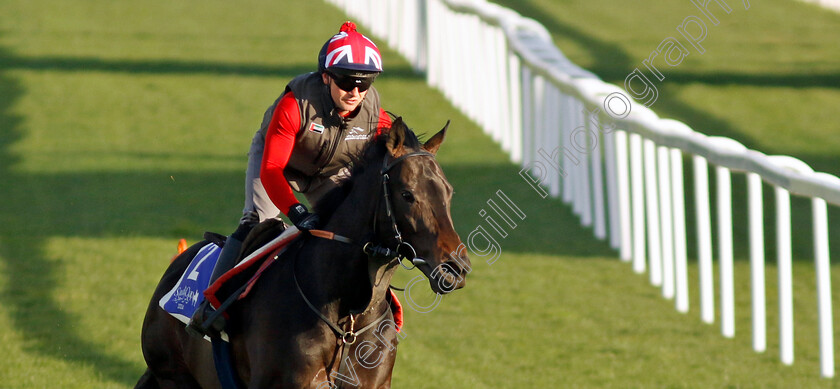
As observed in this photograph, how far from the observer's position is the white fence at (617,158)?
654 cm

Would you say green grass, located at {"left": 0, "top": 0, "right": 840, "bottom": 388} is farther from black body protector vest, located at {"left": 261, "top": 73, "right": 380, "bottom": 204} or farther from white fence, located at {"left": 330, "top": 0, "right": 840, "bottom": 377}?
black body protector vest, located at {"left": 261, "top": 73, "right": 380, "bottom": 204}

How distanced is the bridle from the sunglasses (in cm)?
44

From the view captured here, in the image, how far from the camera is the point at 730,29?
20.0 meters

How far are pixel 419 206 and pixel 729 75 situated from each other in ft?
45.9

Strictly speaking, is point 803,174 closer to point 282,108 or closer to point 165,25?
point 282,108

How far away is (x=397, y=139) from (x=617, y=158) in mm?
5100

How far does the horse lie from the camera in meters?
3.85

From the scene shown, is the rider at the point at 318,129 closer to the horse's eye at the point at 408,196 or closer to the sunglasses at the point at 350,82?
the sunglasses at the point at 350,82

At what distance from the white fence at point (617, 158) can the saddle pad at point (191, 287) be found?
11.0ft

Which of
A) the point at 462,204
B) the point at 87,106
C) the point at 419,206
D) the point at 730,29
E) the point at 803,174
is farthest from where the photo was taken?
the point at 730,29

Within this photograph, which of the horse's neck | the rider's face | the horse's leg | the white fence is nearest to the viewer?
the horse's neck

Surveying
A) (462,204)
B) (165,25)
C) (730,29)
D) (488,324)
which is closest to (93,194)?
(462,204)

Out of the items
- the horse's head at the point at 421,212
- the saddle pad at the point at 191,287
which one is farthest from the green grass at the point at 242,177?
the horse's head at the point at 421,212

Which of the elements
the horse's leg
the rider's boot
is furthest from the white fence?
the horse's leg
